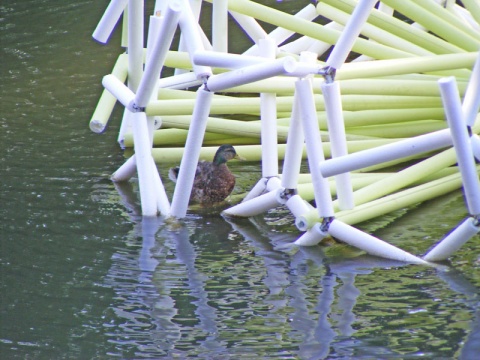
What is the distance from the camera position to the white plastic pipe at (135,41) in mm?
5582

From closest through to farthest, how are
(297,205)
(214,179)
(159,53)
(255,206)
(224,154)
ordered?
(297,205) → (159,53) → (255,206) → (214,179) → (224,154)

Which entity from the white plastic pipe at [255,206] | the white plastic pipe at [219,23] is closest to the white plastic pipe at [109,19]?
the white plastic pipe at [219,23]

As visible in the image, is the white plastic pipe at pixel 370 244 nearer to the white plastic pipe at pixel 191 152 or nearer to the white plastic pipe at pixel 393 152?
the white plastic pipe at pixel 393 152

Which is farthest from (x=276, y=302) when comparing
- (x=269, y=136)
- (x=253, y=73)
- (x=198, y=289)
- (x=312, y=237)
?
(x=269, y=136)

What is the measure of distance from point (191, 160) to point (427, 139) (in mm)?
1454

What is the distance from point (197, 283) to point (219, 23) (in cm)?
214

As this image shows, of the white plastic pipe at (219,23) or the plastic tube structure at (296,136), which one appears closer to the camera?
the plastic tube structure at (296,136)

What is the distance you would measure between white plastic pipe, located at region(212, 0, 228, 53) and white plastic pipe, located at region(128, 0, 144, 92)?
0.52 m

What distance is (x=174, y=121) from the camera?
20.6 feet

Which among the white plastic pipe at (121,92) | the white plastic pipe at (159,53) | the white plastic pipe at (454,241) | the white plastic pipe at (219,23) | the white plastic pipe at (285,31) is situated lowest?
the white plastic pipe at (454,241)

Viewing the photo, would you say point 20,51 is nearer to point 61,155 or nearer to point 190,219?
point 61,155

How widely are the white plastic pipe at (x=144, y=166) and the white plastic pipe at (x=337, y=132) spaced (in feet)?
4.01

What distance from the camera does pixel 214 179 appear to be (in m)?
5.57

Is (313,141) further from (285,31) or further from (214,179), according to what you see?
(285,31)
